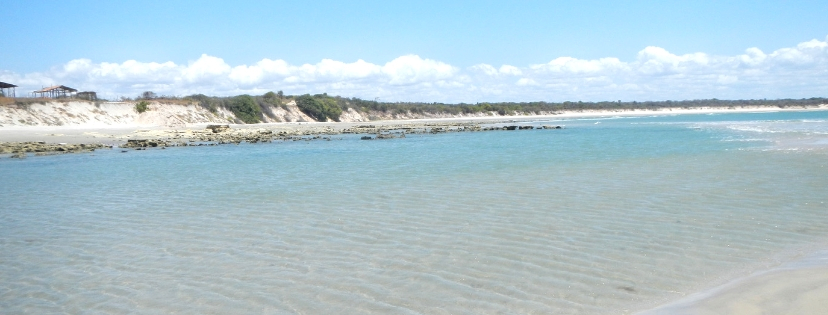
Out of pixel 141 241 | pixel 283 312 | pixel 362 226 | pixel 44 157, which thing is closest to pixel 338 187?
pixel 362 226

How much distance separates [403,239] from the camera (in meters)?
8.10

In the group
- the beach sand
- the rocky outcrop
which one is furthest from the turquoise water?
the rocky outcrop

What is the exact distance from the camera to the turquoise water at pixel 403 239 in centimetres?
575

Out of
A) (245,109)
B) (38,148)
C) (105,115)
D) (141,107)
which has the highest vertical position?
(141,107)

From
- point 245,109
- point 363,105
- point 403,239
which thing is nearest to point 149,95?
point 245,109

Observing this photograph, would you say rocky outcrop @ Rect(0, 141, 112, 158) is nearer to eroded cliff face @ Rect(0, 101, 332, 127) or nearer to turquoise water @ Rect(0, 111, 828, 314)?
turquoise water @ Rect(0, 111, 828, 314)

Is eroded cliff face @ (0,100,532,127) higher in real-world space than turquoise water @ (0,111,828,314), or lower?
higher

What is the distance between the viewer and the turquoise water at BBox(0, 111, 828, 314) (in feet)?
18.9

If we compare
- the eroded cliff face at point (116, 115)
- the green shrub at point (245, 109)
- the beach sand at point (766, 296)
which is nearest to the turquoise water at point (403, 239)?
the beach sand at point (766, 296)

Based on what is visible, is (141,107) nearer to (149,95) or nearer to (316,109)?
(149,95)

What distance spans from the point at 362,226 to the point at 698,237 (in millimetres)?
4532

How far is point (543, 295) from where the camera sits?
561cm

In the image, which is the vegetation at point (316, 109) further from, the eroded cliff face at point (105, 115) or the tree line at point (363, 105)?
the eroded cliff face at point (105, 115)

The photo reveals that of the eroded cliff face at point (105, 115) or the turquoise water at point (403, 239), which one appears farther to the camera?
the eroded cliff face at point (105, 115)
